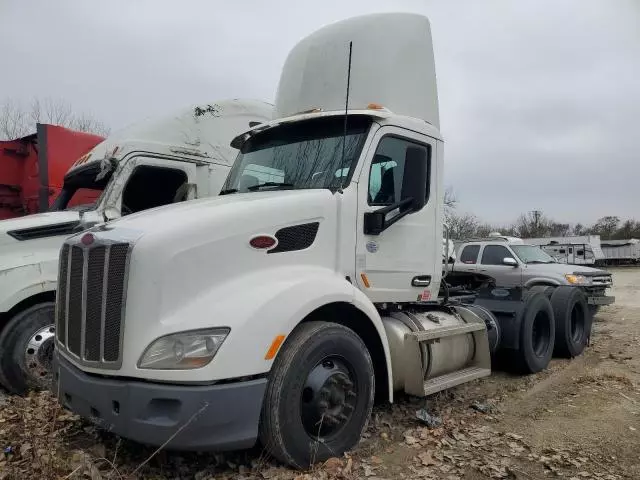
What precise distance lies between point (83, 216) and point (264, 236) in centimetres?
337

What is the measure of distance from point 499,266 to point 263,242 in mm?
10352

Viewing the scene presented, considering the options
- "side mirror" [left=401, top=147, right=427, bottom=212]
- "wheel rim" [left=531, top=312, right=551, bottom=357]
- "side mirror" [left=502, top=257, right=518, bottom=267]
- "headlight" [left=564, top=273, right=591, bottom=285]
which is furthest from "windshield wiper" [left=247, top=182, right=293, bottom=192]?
"headlight" [left=564, top=273, right=591, bottom=285]

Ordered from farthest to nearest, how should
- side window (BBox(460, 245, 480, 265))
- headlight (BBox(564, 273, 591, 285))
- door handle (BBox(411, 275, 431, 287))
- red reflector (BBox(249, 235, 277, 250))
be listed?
side window (BBox(460, 245, 480, 265)) < headlight (BBox(564, 273, 591, 285)) < door handle (BBox(411, 275, 431, 287)) < red reflector (BBox(249, 235, 277, 250))

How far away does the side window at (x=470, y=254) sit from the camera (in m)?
13.5

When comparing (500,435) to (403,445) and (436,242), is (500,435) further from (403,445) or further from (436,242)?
(436,242)

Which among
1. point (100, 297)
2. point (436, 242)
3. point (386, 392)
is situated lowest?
point (386, 392)

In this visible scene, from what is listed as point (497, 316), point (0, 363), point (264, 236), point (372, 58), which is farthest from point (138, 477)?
point (497, 316)

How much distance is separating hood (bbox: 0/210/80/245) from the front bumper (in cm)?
315

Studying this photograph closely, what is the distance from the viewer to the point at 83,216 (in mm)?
6039

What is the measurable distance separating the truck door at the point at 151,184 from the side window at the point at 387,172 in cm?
282

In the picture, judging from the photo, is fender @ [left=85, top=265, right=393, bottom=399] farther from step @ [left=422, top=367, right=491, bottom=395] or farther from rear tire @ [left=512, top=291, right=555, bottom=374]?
rear tire @ [left=512, top=291, right=555, bottom=374]

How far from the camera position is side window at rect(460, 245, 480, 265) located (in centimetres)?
1355

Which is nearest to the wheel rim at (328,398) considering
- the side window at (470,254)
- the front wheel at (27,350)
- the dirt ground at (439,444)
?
the dirt ground at (439,444)

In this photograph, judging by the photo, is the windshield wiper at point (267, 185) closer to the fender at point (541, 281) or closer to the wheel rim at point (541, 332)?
the wheel rim at point (541, 332)
